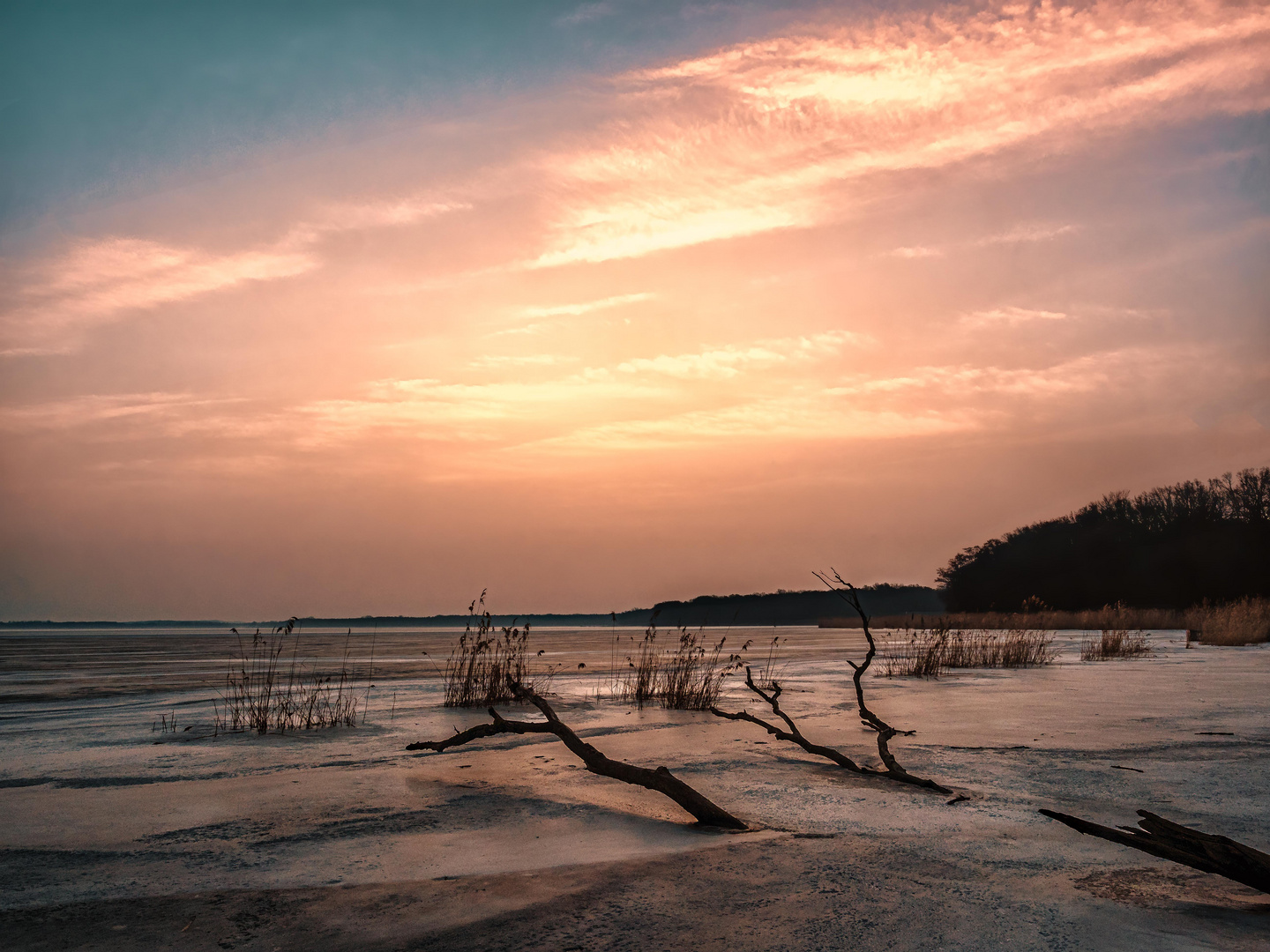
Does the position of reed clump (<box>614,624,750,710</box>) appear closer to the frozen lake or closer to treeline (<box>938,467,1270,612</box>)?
the frozen lake

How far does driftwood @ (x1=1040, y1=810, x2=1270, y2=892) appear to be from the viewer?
10.0 ft

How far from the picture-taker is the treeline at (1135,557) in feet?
180

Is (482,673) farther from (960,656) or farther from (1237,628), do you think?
(1237,628)

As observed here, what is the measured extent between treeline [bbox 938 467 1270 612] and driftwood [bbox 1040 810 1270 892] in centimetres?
5277

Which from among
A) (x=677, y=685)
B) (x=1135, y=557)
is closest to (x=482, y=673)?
(x=677, y=685)

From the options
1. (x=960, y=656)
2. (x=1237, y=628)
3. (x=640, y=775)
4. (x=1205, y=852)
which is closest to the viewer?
(x=1205, y=852)

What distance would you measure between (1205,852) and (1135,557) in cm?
6917

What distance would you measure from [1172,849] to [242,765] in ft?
20.3

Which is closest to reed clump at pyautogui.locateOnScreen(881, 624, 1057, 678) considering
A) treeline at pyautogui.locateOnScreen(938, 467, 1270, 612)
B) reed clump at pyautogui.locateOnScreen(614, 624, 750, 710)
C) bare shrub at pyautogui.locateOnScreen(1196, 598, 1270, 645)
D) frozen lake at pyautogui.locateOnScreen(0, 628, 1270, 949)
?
reed clump at pyautogui.locateOnScreen(614, 624, 750, 710)

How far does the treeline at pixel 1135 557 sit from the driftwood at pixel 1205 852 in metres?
52.8

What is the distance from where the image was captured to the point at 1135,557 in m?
62.8

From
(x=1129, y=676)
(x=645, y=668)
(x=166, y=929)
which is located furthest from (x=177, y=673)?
(x=1129, y=676)

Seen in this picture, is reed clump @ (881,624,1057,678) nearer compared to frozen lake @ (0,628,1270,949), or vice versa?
frozen lake @ (0,628,1270,949)

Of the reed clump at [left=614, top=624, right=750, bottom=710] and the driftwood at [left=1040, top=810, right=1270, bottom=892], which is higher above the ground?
the driftwood at [left=1040, top=810, right=1270, bottom=892]
